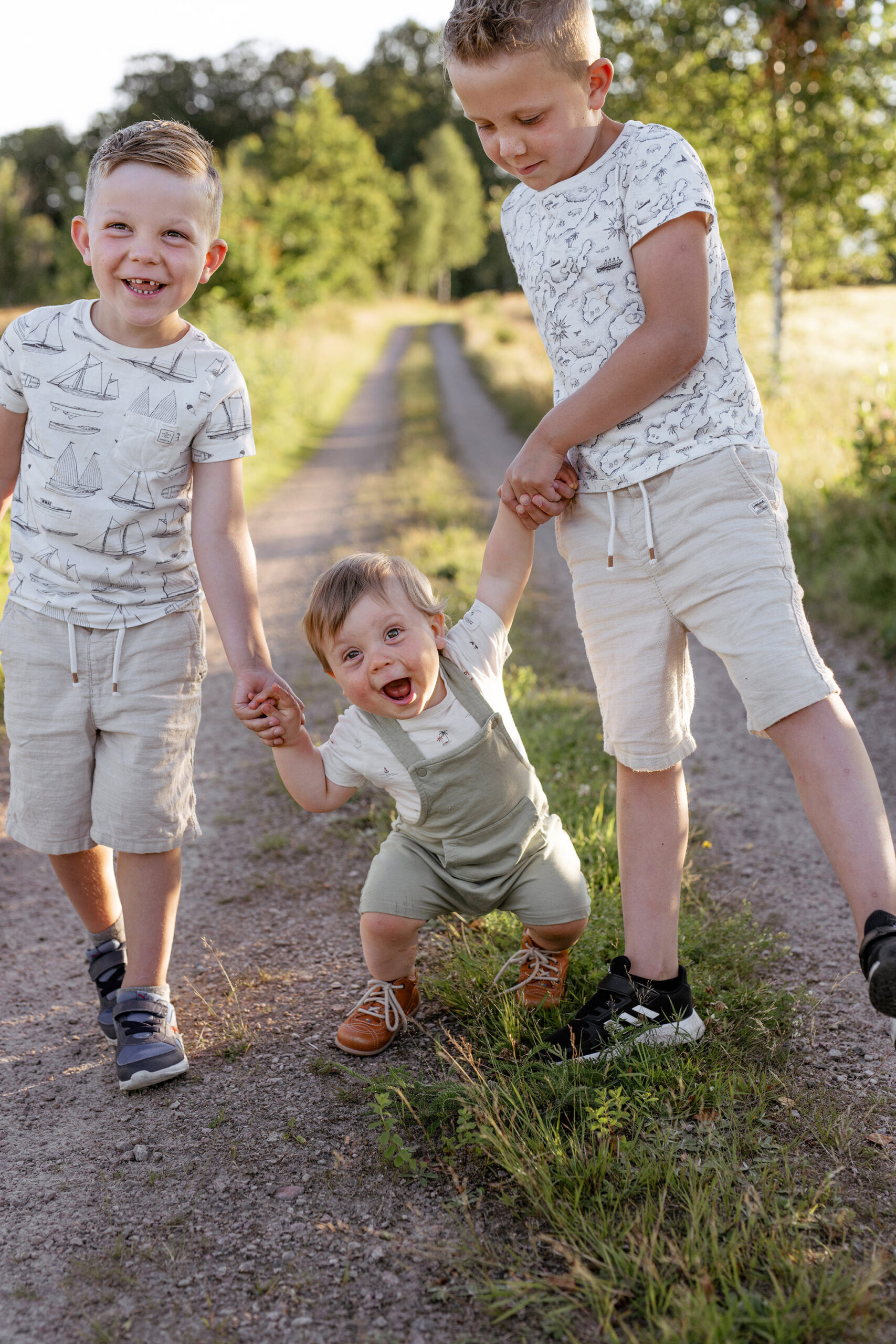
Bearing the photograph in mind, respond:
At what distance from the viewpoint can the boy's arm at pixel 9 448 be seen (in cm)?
243

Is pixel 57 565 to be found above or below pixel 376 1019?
above

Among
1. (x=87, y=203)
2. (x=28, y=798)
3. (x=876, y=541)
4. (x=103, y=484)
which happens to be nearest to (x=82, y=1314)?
(x=28, y=798)

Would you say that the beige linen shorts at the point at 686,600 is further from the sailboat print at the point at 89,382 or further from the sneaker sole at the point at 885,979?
the sailboat print at the point at 89,382

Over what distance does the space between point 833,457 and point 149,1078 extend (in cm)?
727

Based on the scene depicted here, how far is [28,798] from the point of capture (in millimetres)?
2473

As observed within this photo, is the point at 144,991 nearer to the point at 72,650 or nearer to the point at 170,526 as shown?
the point at 72,650

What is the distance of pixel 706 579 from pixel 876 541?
4.97 m

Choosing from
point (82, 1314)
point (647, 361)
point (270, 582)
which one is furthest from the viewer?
point (270, 582)

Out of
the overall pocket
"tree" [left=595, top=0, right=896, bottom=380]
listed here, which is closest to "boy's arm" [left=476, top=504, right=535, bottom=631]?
the overall pocket

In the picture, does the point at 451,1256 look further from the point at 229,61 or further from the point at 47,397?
the point at 229,61

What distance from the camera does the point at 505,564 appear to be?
2451 mm

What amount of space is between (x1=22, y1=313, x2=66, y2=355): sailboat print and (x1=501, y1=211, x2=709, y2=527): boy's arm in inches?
45.3

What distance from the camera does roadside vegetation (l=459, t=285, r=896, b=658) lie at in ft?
19.8

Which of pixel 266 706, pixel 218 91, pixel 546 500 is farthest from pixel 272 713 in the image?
pixel 218 91
